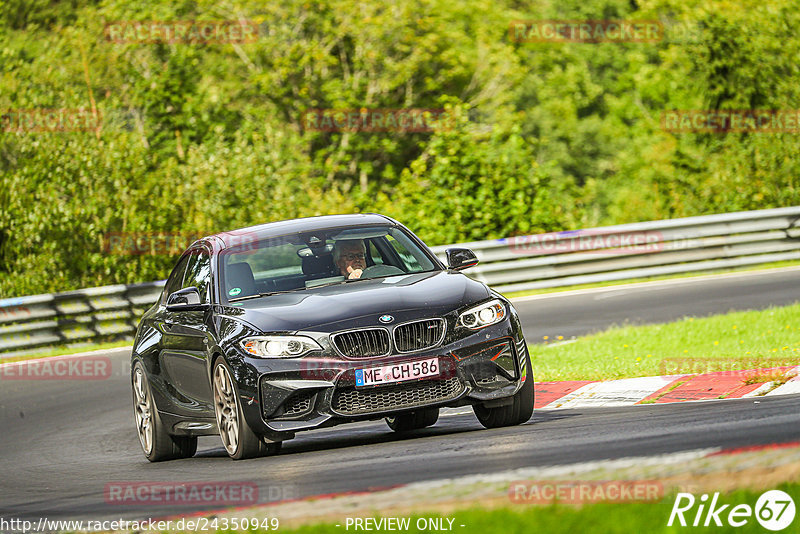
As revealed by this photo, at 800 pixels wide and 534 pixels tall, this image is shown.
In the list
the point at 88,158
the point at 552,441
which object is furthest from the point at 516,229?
the point at 552,441

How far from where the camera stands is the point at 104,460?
10109mm

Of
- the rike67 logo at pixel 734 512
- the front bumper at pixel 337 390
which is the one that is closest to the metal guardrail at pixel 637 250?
the front bumper at pixel 337 390

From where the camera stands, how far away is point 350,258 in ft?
30.5

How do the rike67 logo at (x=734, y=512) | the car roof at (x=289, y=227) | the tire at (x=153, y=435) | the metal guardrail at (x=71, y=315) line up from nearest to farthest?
the rike67 logo at (x=734, y=512), the car roof at (x=289, y=227), the tire at (x=153, y=435), the metal guardrail at (x=71, y=315)

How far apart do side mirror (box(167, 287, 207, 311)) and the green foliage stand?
45.2 ft

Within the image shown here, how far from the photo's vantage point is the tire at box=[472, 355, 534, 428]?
8.66m

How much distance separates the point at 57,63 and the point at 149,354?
84.1 feet

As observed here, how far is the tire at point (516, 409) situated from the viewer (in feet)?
28.4

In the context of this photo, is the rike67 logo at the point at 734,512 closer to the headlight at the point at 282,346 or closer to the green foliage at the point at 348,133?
the headlight at the point at 282,346

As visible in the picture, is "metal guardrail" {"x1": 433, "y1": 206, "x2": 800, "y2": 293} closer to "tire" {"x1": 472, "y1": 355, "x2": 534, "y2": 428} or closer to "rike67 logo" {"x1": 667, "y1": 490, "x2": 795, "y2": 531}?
"tire" {"x1": 472, "y1": 355, "x2": 534, "y2": 428}

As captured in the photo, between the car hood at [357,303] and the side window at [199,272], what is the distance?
2.19ft

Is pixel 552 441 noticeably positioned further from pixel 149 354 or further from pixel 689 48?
pixel 689 48

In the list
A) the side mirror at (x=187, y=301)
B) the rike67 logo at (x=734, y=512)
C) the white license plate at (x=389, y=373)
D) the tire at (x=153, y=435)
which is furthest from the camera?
the tire at (x=153, y=435)

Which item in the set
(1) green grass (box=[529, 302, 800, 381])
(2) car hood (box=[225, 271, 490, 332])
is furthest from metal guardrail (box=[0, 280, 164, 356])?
(2) car hood (box=[225, 271, 490, 332])
